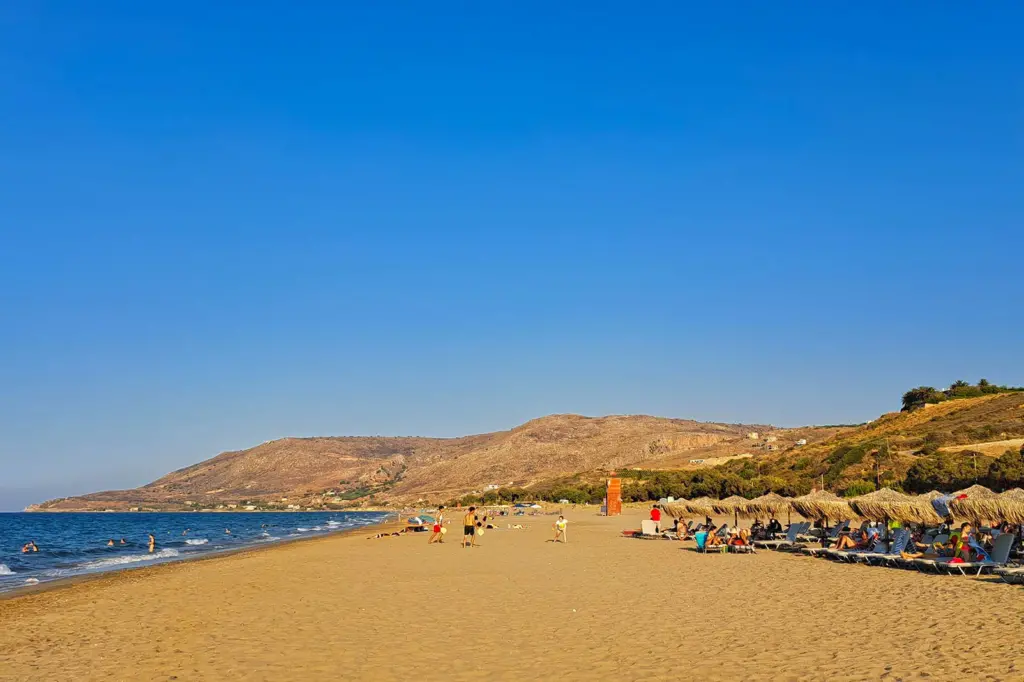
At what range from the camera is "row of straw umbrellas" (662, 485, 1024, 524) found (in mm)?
20172

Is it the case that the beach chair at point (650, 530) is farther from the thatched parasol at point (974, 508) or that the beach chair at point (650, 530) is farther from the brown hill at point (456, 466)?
the brown hill at point (456, 466)

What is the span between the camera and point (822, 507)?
24156 mm

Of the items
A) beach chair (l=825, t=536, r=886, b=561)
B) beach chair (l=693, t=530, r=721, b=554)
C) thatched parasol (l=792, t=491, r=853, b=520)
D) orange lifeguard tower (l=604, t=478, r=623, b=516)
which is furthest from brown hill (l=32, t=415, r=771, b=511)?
→ beach chair (l=825, t=536, r=886, b=561)

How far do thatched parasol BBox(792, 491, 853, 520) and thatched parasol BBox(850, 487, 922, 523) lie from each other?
353 mm

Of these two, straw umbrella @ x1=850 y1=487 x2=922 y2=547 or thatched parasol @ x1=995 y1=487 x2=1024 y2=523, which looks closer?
thatched parasol @ x1=995 y1=487 x2=1024 y2=523

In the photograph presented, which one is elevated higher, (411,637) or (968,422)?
(968,422)

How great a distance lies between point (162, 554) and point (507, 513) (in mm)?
30323

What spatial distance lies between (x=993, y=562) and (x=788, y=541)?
839 cm

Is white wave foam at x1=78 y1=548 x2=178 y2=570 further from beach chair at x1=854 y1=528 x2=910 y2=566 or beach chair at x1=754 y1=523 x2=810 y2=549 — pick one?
beach chair at x1=854 y1=528 x2=910 y2=566

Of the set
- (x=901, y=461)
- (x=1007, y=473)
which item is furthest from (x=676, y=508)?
(x=901, y=461)

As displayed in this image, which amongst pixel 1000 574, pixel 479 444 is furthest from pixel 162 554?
pixel 479 444

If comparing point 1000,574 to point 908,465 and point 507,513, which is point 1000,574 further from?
point 507,513

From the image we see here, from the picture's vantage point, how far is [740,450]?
100188mm

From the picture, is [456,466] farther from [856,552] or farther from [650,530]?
[856,552]
